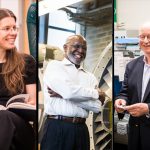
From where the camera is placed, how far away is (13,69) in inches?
83.7

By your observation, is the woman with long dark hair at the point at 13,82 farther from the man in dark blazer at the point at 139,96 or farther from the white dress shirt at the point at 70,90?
the man in dark blazer at the point at 139,96

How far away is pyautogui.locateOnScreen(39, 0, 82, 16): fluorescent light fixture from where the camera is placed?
2158mm

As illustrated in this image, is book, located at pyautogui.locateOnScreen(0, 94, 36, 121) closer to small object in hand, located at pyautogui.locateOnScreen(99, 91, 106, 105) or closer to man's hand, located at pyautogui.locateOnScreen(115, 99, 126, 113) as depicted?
small object in hand, located at pyautogui.locateOnScreen(99, 91, 106, 105)

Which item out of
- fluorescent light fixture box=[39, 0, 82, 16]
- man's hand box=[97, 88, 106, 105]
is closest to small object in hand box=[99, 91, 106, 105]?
man's hand box=[97, 88, 106, 105]

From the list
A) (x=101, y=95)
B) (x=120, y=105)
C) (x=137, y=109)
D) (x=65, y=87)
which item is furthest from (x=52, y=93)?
(x=137, y=109)

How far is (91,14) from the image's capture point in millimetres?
2182

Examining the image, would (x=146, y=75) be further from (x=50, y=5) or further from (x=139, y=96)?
(x=50, y=5)

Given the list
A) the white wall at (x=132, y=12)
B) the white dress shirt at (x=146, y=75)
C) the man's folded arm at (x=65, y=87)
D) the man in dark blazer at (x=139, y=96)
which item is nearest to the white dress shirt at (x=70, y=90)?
the man's folded arm at (x=65, y=87)

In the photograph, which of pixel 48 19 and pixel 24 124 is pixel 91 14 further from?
pixel 24 124

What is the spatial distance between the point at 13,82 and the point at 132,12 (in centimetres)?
117

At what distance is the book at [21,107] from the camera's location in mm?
2094

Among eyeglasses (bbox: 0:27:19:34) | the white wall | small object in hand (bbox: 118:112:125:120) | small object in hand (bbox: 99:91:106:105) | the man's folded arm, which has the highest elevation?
the white wall

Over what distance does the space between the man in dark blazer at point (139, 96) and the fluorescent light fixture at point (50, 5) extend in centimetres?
68

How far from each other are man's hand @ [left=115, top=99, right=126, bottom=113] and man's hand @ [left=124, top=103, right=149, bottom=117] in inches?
1.5
